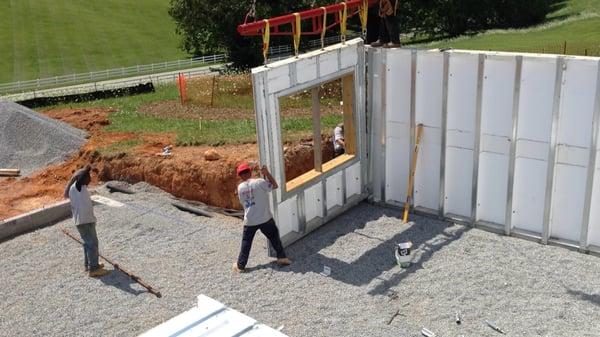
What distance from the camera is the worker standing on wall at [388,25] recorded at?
1195 cm

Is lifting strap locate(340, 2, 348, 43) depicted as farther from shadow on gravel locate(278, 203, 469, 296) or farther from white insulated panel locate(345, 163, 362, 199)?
shadow on gravel locate(278, 203, 469, 296)

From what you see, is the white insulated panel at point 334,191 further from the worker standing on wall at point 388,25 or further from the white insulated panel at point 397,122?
the worker standing on wall at point 388,25

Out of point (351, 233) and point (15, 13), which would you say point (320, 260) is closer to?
point (351, 233)

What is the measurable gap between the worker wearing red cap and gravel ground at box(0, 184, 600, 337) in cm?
40

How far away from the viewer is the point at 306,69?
10.3 meters

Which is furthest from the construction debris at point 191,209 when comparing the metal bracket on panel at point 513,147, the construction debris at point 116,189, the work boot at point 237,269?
the metal bracket on panel at point 513,147

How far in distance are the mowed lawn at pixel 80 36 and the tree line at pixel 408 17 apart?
9.65 m

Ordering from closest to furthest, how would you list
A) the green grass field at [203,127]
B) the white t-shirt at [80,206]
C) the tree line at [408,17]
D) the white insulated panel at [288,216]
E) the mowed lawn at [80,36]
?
the white t-shirt at [80,206] < the white insulated panel at [288,216] < the green grass field at [203,127] < the tree line at [408,17] < the mowed lawn at [80,36]

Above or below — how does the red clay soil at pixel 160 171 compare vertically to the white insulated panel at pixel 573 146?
below

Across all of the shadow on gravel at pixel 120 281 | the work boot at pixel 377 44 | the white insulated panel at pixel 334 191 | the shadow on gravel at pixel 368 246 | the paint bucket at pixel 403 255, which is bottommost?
the shadow on gravel at pixel 120 281

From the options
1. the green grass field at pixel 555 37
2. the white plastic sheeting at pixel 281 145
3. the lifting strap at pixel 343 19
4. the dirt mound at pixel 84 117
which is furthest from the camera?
the green grass field at pixel 555 37

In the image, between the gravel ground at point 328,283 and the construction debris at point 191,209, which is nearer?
the gravel ground at point 328,283

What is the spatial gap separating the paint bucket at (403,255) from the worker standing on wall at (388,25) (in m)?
4.18

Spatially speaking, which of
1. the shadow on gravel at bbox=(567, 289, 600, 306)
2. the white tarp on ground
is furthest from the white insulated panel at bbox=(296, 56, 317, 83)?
the shadow on gravel at bbox=(567, 289, 600, 306)
